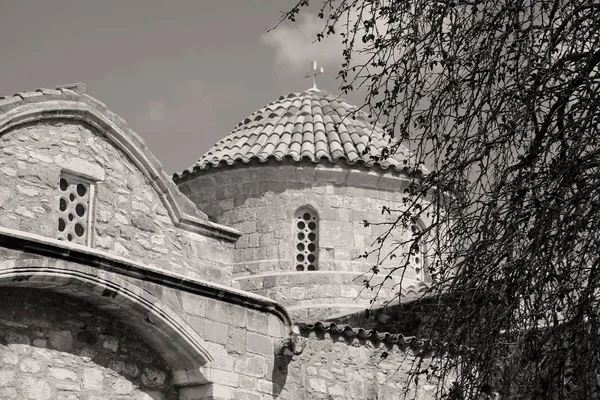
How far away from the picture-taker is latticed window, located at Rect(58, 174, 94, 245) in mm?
11695

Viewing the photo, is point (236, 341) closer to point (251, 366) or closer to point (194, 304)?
point (251, 366)

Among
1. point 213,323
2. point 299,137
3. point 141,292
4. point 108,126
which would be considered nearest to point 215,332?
point 213,323

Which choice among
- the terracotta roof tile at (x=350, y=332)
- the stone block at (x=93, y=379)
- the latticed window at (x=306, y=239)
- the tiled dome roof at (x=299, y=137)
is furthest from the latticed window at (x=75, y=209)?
the latticed window at (x=306, y=239)

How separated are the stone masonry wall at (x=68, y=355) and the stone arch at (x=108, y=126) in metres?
2.15

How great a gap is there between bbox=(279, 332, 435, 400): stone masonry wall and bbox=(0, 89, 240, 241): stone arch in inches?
71.7

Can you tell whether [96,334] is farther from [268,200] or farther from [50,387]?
[268,200]

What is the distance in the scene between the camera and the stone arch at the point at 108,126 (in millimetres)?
11547

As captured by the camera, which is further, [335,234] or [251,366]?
[335,234]

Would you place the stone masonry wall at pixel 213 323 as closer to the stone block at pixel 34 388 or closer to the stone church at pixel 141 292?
the stone church at pixel 141 292

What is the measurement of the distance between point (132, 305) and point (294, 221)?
6.17 m

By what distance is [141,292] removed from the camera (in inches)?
414

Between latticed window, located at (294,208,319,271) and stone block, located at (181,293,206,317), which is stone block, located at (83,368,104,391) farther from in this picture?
latticed window, located at (294,208,319,271)

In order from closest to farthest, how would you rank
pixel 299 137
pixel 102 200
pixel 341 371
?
pixel 102 200 → pixel 341 371 → pixel 299 137

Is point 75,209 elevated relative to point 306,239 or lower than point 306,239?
lower
